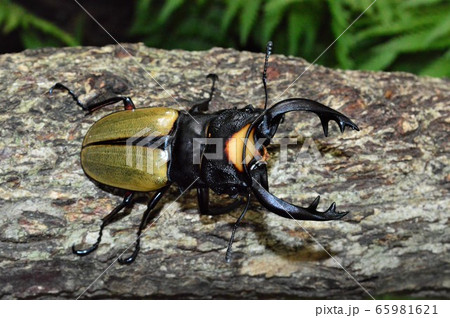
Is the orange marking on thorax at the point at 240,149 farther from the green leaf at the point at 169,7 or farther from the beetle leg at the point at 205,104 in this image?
the green leaf at the point at 169,7

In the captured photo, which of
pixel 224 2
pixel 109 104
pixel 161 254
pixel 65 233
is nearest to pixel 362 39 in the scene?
pixel 224 2

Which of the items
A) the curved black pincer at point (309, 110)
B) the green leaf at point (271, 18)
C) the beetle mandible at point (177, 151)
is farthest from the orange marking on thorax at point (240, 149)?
the green leaf at point (271, 18)

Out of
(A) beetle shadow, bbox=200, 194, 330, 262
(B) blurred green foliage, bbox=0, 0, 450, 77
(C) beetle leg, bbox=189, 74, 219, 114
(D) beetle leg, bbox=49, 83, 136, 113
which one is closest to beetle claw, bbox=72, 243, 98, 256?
(A) beetle shadow, bbox=200, 194, 330, 262

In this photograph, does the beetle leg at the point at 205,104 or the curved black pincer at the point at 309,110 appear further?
the beetle leg at the point at 205,104

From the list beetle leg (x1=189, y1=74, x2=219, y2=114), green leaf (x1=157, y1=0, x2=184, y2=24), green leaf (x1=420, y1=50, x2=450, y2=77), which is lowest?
beetle leg (x1=189, y1=74, x2=219, y2=114)

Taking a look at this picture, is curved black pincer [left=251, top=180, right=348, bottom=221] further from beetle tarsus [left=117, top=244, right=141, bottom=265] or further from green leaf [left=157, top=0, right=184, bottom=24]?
green leaf [left=157, top=0, right=184, bottom=24]

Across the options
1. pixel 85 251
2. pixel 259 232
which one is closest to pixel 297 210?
pixel 259 232

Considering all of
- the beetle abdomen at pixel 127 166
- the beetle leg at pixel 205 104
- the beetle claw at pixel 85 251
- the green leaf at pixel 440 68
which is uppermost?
the green leaf at pixel 440 68
